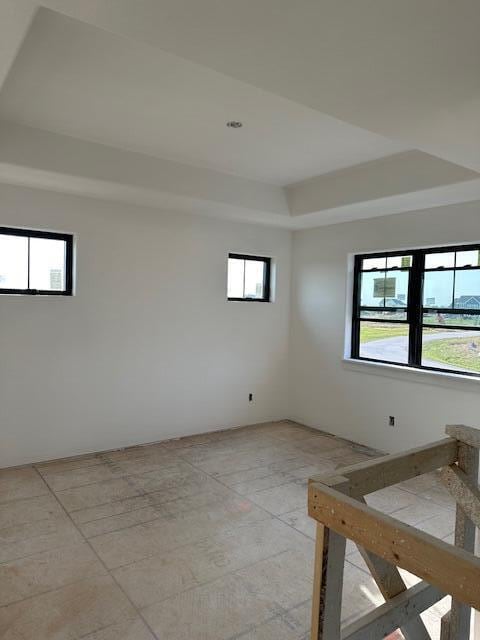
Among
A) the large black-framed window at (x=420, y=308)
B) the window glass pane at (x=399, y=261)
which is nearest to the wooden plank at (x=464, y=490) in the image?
the large black-framed window at (x=420, y=308)

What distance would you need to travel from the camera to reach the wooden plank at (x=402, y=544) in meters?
0.84

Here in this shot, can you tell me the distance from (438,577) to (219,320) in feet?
14.3

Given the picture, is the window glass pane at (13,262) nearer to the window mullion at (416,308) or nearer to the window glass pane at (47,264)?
the window glass pane at (47,264)

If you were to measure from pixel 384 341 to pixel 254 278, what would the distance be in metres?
1.75

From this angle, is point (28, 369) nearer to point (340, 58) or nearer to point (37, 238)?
point (37, 238)

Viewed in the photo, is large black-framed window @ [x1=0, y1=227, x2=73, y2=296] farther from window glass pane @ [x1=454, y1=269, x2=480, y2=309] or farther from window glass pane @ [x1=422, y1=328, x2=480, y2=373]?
window glass pane @ [x1=454, y1=269, x2=480, y2=309]

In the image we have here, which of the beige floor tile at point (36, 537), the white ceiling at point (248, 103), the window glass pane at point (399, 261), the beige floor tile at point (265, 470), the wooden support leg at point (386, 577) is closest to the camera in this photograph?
the wooden support leg at point (386, 577)

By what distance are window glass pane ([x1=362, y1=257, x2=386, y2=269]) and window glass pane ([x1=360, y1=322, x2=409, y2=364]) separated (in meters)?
0.62

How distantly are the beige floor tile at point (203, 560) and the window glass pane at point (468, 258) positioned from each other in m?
2.76

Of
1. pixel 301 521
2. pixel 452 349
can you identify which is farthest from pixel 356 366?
pixel 301 521

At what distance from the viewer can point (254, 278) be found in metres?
5.55

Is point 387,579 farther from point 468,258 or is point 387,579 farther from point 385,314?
point 385,314

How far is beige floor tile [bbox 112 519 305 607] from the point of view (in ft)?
7.80

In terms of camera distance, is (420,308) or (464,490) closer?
(464,490)
